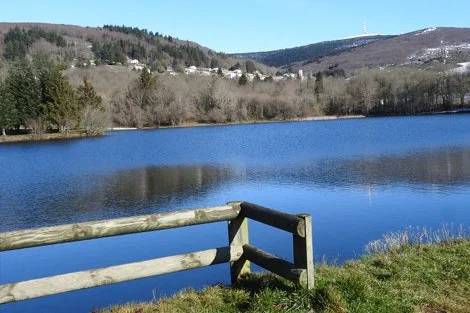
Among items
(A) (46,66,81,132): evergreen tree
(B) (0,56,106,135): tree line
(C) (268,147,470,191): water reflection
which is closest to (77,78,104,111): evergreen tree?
(B) (0,56,106,135): tree line

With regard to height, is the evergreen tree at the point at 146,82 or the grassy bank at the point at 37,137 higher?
the evergreen tree at the point at 146,82

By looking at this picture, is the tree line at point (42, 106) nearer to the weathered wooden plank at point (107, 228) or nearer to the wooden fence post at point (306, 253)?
the weathered wooden plank at point (107, 228)

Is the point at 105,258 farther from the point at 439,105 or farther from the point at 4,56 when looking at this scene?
the point at 4,56

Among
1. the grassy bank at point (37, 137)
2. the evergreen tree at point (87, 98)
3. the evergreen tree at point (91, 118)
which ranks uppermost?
the evergreen tree at point (87, 98)

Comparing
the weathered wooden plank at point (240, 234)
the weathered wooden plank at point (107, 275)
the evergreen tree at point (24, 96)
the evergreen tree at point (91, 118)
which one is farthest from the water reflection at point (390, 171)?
the evergreen tree at point (24, 96)

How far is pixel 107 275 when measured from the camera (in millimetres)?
5949

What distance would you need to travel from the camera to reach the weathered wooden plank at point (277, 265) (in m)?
5.95

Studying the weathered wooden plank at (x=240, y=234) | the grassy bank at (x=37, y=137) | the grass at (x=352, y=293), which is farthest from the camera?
the grassy bank at (x=37, y=137)

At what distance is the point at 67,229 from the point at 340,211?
13590 mm

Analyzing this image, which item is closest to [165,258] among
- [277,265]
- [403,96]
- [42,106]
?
[277,265]

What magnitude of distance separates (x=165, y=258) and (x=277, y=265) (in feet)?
4.63

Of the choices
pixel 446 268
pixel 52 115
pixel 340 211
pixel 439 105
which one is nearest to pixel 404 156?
pixel 340 211

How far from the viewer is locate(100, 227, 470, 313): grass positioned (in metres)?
5.76

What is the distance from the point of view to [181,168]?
35438mm
